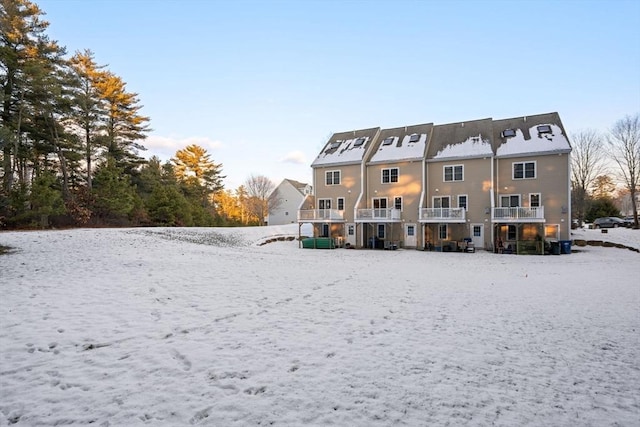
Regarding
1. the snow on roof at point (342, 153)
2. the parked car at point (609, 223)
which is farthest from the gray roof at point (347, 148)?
the parked car at point (609, 223)

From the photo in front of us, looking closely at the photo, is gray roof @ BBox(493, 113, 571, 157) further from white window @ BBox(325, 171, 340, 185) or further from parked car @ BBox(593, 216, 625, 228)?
parked car @ BBox(593, 216, 625, 228)

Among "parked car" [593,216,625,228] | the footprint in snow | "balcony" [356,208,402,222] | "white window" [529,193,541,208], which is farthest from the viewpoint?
"parked car" [593,216,625,228]

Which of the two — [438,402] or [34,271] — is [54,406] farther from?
[34,271]

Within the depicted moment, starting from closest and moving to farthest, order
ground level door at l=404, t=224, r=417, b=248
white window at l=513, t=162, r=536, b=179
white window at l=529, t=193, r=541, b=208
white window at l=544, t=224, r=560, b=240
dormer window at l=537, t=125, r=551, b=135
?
white window at l=544, t=224, r=560, b=240 < white window at l=529, t=193, r=541, b=208 < white window at l=513, t=162, r=536, b=179 < dormer window at l=537, t=125, r=551, b=135 < ground level door at l=404, t=224, r=417, b=248

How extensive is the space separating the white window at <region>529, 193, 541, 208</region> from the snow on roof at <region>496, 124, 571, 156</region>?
9.78 ft

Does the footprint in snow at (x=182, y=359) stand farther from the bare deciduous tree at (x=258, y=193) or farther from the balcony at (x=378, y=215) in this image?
the bare deciduous tree at (x=258, y=193)

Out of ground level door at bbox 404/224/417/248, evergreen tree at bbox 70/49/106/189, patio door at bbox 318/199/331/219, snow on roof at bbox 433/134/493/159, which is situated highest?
evergreen tree at bbox 70/49/106/189

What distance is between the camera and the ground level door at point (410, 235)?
84.7ft

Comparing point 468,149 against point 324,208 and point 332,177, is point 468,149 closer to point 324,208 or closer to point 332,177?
point 332,177

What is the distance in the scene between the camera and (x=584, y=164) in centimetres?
4047

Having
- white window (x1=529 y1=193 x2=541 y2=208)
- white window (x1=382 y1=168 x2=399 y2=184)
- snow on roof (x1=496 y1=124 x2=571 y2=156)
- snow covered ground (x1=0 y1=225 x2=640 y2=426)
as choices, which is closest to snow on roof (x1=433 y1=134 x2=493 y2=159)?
snow on roof (x1=496 y1=124 x2=571 y2=156)

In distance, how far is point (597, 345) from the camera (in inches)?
222

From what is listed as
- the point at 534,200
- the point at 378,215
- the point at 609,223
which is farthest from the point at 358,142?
the point at 609,223

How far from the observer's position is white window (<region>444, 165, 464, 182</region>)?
25.0m
